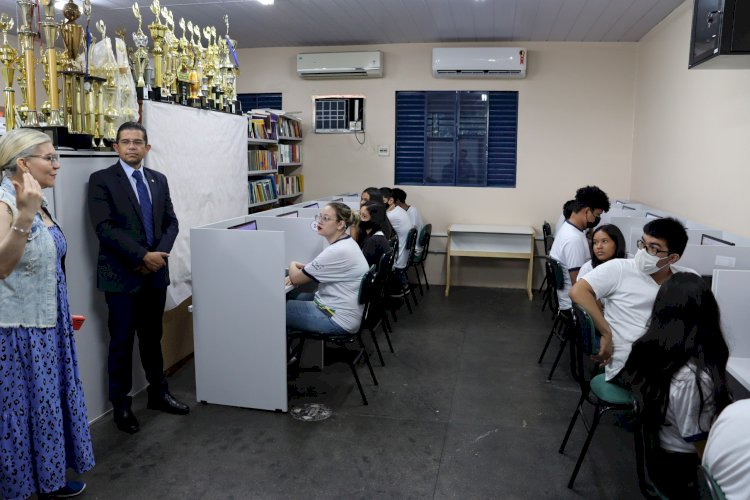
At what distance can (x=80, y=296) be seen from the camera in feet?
10.1

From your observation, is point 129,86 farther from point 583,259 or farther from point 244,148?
point 583,259

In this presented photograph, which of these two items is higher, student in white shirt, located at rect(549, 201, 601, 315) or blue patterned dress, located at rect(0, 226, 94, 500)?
student in white shirt, located at rect(549, 201, 601, 315)

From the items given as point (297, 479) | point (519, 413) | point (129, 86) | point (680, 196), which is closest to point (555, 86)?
point (680, 196)

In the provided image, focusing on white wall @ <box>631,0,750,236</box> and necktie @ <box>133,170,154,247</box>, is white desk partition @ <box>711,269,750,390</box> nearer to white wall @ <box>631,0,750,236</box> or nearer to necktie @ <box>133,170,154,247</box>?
white wall @ <box>631,0,750,236</box>

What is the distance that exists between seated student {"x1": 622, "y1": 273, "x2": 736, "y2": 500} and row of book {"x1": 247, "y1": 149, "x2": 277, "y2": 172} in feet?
15.1

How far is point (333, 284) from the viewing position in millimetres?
3422

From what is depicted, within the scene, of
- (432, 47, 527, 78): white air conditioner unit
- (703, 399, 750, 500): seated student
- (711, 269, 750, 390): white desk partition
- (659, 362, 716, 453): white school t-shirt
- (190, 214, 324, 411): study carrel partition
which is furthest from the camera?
(432, 47, 527, 78): white air conditioner unit

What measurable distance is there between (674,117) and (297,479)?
4.53m

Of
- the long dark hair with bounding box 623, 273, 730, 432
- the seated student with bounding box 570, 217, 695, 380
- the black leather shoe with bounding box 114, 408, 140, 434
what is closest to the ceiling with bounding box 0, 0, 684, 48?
the seated student with bounding box 570, 217, 695, 380

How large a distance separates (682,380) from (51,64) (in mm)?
3124

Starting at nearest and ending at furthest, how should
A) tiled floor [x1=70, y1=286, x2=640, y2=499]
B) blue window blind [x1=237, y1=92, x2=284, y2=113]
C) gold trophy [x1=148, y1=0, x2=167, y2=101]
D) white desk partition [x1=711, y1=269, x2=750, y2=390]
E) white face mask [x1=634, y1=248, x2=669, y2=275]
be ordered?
white desk partition [x1=711, y1=269, x2=750, y2=390] < white face mask [x1=634, y1=248, x2=669, y2=275] < tiled floor [x1=70, y1=286, x2=640, y2=499] < gold trophy [x1=148, y1=0, x2=167, y2=101] < blue window blind [x1=237, y1=92, x2=284, y2=113]

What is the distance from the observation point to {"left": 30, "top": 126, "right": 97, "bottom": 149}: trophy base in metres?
2.95

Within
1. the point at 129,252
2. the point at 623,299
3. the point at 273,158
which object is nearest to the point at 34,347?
the point at 129,252

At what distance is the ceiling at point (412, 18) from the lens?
5266 mm
